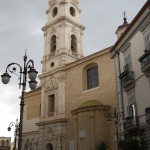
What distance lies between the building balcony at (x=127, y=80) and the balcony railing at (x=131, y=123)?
2028 millimetres

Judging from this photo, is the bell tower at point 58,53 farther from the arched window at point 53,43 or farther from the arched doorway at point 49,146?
the arched doorway at point 49,146

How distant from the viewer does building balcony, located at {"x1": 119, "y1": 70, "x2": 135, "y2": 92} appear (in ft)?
56.0

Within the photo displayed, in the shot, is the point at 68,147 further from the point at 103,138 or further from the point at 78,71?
the point at 78,71

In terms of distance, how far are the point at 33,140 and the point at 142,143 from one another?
23.9 meters

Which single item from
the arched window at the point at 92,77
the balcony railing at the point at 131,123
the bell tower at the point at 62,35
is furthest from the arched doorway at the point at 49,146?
the balcony railing at the point at 131,123

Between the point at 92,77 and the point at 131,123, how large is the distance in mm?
14007

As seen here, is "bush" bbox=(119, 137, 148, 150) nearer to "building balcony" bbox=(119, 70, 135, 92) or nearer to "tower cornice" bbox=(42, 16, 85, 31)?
"building balcony" bbox=(119, 70, 135, 92)

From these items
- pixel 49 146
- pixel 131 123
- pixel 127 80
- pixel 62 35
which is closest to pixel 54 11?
pixel 62 35

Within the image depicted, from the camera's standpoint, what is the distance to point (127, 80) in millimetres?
17391

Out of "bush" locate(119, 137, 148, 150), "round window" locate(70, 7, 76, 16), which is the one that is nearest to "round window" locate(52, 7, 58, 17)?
"round window" locate(70, 7, 76, 16)

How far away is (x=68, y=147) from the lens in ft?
94.3

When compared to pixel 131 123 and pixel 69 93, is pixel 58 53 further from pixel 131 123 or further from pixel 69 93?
pixel 131 123

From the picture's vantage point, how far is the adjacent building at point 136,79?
15.3 metres

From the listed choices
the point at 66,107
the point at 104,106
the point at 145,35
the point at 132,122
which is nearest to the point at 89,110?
the point at 104,106
